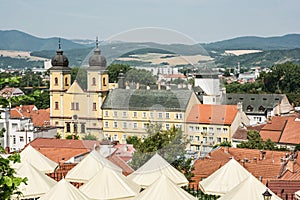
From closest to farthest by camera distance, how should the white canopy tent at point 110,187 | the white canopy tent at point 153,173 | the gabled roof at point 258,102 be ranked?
the white canopy tent at point 153,173
the white canopy tent at point 110,187
the gabled roof at point 258,102

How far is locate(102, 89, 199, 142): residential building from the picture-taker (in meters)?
5.82

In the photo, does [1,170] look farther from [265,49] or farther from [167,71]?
[265,49]

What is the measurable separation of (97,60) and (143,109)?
866mm

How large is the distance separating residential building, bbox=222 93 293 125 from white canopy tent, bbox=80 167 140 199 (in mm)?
28285

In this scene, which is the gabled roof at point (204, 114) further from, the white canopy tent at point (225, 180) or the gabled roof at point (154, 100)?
the white canopy tent at point (225, 180)

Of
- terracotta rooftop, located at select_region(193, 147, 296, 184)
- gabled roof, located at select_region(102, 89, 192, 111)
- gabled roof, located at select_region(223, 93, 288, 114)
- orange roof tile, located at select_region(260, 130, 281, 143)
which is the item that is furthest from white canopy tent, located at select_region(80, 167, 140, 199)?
gabled roof, located at select_region(223, 93, 288, 114)

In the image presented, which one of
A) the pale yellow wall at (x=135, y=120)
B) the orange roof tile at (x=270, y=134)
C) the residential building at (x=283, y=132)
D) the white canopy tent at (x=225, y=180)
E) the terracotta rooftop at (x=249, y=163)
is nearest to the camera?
the pale yellow wall at (x=135, y=120)

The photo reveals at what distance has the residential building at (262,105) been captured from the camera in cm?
3619

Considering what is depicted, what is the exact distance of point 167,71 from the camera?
6164mm

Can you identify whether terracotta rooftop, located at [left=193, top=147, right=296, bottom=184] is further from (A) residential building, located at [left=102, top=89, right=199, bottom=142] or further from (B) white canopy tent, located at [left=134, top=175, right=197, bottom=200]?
(A) residential building, located at [left=102, top=89, right=199, bottom=142]

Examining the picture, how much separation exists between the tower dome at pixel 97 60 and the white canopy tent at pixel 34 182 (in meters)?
2.96

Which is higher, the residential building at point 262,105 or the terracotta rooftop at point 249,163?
the terracotta rooftop at point 249,163

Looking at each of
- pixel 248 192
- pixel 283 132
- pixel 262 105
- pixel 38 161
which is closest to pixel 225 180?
pixel 248 192

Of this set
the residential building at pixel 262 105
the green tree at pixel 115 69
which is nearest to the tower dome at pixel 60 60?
the residential building at pixel 262 105
